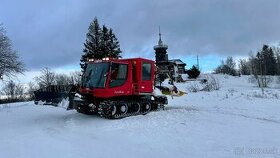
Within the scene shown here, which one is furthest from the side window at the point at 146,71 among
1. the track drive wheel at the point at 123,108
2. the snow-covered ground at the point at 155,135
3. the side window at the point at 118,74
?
the snow-covered ground at the point at 155,135

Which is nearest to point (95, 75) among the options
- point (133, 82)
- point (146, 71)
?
point (133, 82)

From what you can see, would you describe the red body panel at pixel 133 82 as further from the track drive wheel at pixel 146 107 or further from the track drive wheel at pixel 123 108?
the track drive wheel at pixel 146 107

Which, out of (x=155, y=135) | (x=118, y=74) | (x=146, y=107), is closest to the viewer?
(x=155, y=135)

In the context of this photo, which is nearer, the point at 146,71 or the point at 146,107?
the point at 146,71

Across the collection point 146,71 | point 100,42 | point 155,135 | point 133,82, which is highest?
point 100,42

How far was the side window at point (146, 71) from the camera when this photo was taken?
20531mm

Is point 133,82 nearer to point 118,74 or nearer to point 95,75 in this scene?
point 118,74

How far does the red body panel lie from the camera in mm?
18688

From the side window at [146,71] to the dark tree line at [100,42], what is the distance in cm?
4315

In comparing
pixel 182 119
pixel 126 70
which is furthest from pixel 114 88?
pixel 182 119

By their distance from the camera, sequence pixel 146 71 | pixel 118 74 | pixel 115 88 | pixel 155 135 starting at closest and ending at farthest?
pixel 155 135 < pixel 115 88 < pixel 118 74 < pixel 146 71

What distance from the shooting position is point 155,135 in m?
13.4

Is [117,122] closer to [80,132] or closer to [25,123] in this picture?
[80,132]

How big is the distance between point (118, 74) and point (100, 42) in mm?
47377
